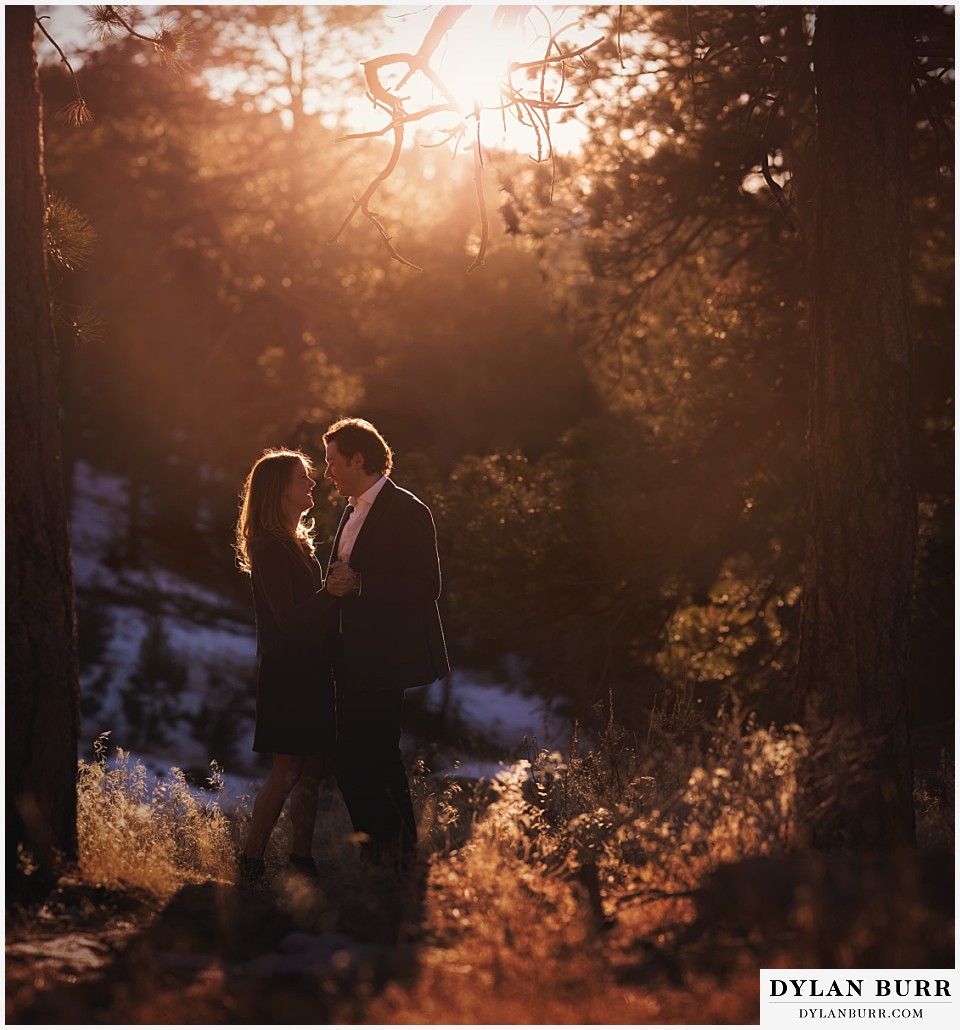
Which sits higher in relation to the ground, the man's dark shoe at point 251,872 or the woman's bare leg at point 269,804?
the woman's bare leg at point 269,804

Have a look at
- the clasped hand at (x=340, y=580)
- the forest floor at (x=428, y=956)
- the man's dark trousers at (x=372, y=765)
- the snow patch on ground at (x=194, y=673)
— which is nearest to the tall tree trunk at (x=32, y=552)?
the forest floor at (x=428, y=956)

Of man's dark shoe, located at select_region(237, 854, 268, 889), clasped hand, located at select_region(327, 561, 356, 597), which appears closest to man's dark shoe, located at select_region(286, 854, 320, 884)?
man's dark shoe, located at select_region(237, 854, 268, 889)

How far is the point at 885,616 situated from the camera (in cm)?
585

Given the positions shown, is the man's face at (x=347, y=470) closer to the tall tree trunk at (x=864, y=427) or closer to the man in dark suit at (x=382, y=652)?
the man in dark suit at (x=382, y=652)

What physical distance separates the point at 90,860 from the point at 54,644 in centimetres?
96

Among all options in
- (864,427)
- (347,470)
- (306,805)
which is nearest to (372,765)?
(306,805)

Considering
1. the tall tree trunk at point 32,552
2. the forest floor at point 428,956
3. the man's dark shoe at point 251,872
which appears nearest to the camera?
the forest floor at point 428,956

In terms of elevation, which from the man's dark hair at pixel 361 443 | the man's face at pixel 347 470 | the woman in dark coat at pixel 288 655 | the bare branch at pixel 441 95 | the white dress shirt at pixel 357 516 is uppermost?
the bare branch at pixel 441 95

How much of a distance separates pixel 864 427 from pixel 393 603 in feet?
8.16

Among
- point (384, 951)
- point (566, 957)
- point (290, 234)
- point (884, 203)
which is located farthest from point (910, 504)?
point (290, 234)

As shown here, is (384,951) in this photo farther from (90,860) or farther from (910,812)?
(910,812)

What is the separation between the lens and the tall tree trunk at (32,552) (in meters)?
4.91

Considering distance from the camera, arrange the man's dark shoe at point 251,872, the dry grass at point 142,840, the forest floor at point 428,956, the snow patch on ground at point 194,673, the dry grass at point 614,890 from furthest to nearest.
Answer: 1. the snow patch on ground at point 194,673
2. the man's dark shoe at point 251,872
3. the dry grass at point 142,840
4. the dry grass at point 614,890
5. the forest floor at point 428,956

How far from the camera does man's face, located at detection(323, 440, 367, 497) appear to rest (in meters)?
5.84
